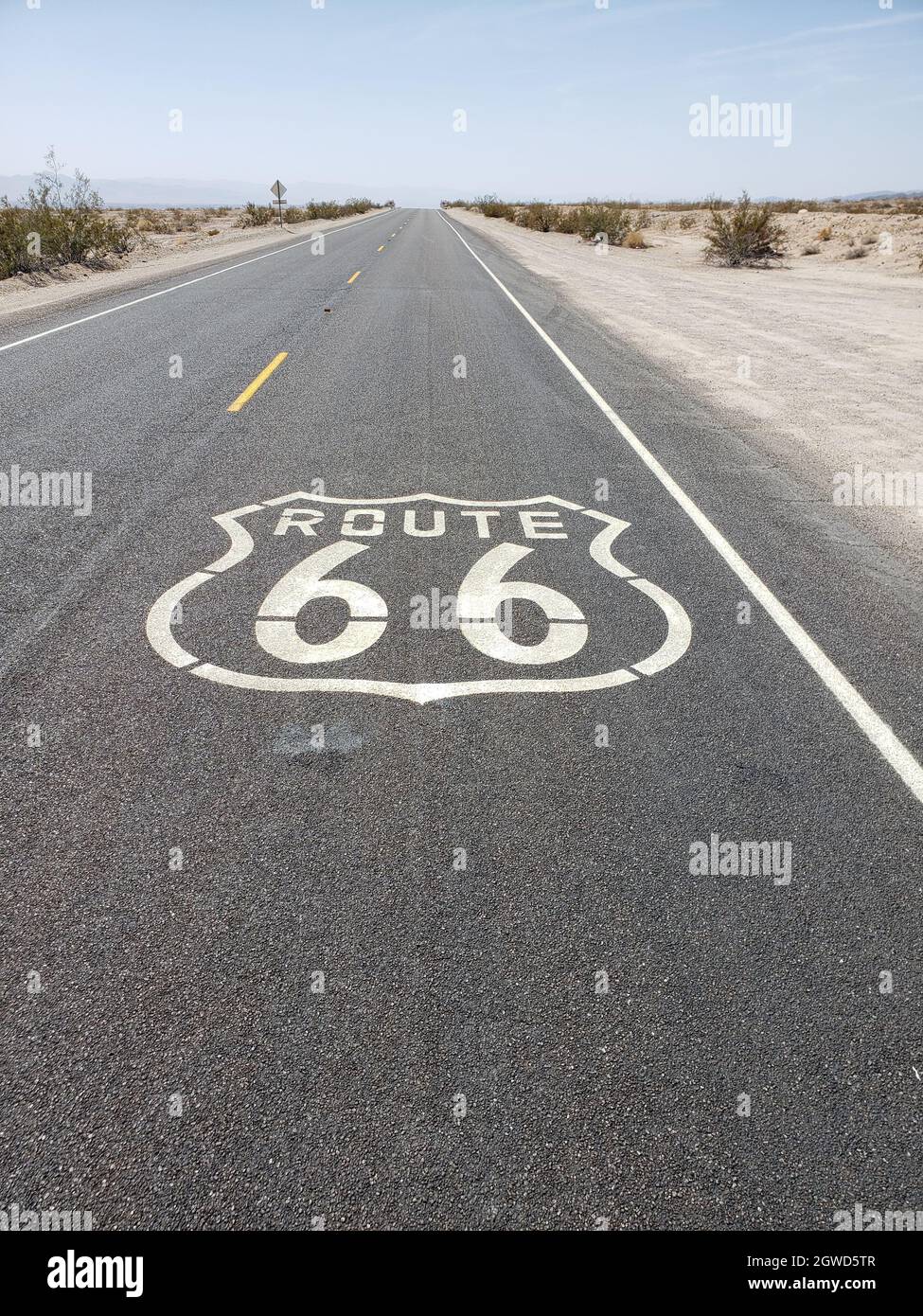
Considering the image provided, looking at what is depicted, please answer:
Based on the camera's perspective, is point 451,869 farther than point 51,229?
No

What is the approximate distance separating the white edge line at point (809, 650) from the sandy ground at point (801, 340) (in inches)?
50.8

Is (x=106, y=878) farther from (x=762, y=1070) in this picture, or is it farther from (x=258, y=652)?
(x=762, y=1070)

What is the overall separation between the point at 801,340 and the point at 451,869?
14332mm

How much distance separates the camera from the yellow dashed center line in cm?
→ 927

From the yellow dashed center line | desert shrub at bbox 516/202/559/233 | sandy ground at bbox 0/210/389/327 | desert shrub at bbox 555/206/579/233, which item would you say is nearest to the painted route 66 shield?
the yellow dashed center line

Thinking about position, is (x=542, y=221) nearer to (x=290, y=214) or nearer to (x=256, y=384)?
(x=290, y=214)

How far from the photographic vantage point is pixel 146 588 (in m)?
5.06

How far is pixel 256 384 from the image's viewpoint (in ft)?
33.5

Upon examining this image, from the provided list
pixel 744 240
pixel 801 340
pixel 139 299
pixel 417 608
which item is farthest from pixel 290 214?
pixel 417 608

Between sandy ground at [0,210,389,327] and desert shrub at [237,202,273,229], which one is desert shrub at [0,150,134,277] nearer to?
sandy ground at [0,210,389,327]

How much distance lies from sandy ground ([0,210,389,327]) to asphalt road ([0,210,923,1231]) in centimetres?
1278

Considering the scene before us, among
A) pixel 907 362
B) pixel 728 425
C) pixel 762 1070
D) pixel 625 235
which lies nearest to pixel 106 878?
pixel 762 1070

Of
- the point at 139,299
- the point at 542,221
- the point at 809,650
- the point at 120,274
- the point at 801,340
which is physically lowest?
the point at 809,650
